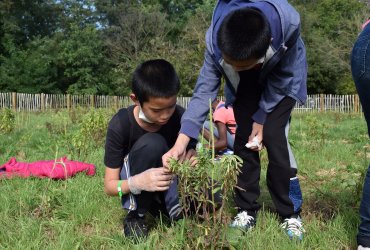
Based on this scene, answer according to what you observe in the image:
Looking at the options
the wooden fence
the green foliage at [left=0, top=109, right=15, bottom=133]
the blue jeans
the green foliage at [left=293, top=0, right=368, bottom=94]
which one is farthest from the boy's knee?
the green foliage at [left=293, top=0, right=368, bottom=94]

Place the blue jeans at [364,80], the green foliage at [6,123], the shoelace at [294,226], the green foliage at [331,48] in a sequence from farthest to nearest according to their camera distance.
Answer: the green foliage at [331,48] → the green foliage at [6,123] → the shoelace at [294,226] → the blue jeans at [364,80]

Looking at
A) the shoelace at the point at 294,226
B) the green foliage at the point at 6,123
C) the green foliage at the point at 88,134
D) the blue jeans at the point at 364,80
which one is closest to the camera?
the blue jeans at the point at 364,80

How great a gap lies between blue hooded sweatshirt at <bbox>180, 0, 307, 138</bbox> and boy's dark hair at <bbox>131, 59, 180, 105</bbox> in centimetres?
18

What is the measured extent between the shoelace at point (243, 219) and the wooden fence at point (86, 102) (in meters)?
21.6

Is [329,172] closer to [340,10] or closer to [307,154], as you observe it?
[307,154]

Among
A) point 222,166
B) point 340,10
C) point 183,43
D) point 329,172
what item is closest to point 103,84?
point 183,43

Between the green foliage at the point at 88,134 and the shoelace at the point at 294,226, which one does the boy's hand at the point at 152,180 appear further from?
the green foliage at the point at 88,134

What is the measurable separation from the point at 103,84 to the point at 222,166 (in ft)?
107

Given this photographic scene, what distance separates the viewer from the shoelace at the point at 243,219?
8.07 ft

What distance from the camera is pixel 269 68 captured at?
234 cm

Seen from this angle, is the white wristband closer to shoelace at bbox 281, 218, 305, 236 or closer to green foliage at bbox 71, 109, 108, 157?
shoelace at bbox 281, 218, 305, 236

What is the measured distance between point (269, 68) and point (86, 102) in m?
25.1

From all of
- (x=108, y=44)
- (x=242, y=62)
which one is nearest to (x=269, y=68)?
(x=242, y=62)

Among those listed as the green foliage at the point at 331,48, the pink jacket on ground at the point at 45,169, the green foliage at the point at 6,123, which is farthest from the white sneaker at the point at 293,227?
the green foliage at the point at 331,48
